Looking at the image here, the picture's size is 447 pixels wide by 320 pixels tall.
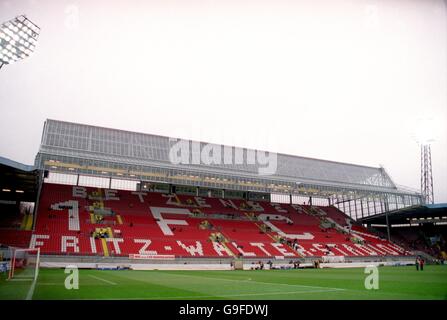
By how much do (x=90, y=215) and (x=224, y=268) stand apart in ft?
56.0

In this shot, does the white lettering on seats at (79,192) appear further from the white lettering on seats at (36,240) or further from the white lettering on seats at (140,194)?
Answer: the white lettering on seats at (36,240)

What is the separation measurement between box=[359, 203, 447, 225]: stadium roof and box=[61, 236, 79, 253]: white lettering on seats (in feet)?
151

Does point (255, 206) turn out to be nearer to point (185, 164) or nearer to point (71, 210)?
point (185, 164)

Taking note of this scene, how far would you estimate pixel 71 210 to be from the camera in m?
39.5

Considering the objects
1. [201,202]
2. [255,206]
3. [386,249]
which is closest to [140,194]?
[201,202]

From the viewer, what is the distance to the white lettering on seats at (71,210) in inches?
1428

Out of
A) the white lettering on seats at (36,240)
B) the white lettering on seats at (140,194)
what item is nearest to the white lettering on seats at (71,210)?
the white lettering on seats at (36,240)

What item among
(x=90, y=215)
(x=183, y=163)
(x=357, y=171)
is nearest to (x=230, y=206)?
(x=183, y=163)

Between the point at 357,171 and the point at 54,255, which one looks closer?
the point at 54,255

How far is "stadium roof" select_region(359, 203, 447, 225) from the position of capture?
163 ft
